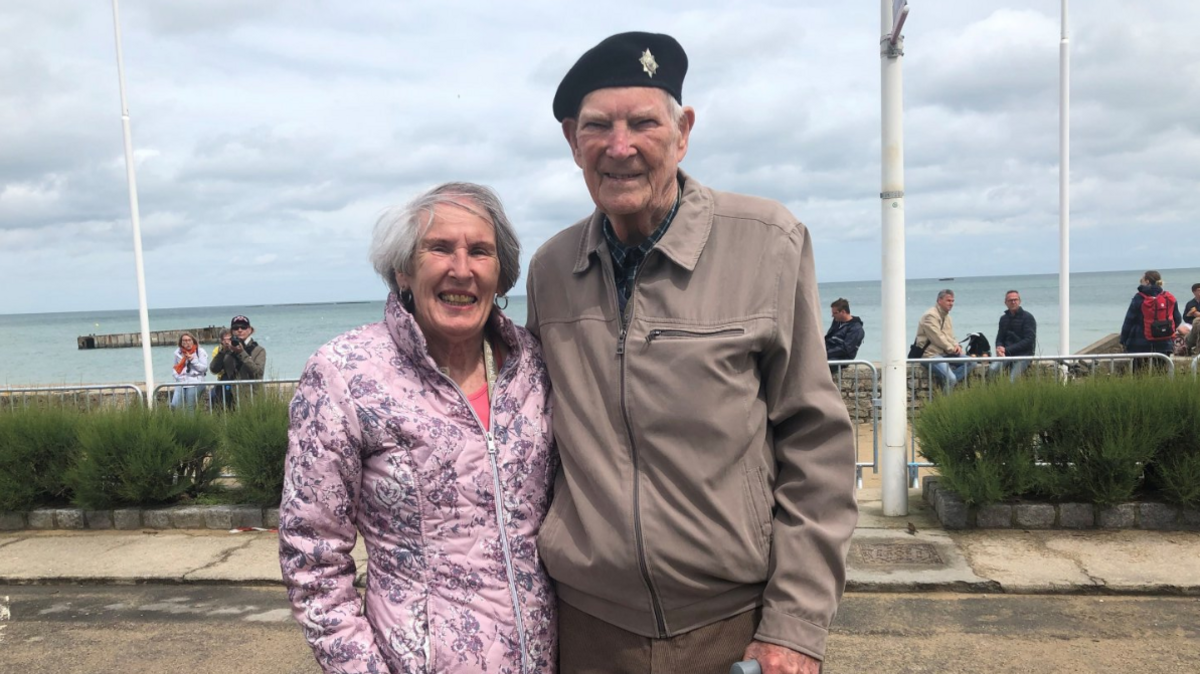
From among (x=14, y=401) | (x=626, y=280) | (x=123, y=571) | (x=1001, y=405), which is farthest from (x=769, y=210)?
(x=14, y=401)

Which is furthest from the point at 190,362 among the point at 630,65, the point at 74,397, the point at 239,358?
the point at 630,65

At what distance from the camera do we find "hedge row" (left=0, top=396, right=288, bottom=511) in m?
6.44

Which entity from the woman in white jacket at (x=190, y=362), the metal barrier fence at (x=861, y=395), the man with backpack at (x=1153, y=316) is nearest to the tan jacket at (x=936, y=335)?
the metal barrier fence at (x=861, y=395)

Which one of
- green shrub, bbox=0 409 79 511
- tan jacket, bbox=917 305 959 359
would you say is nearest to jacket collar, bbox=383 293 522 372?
green shrub, bbox=0 409 79 511

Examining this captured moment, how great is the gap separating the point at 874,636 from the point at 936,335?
802cm

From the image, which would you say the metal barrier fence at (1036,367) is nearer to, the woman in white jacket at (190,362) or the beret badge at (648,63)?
the beret badge at (648,63)

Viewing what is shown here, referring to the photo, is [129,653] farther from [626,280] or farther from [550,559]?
[626,280]

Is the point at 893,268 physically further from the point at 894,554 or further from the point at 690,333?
the point at 690,333

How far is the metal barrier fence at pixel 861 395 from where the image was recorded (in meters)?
7.89

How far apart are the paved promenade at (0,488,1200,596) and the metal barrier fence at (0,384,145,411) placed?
1140mm

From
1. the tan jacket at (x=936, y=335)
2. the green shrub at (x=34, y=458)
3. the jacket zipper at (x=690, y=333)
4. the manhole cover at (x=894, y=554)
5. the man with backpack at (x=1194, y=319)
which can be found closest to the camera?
the jacket zipper at (x=690, y=333)

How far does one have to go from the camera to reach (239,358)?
1152 centimetres

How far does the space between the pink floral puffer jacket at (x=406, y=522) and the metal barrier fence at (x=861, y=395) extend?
19.6 ft

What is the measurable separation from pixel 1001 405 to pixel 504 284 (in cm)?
478
